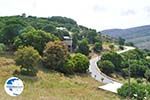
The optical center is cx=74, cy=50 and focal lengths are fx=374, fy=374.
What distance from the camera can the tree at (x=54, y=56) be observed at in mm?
56594

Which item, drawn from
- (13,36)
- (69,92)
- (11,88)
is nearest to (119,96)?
(69,92)

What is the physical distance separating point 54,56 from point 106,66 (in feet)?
58.5

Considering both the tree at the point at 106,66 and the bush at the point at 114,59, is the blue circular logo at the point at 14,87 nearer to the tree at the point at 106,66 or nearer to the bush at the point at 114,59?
the tree at the point at 106,66

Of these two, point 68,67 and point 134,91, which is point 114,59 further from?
point 134,91

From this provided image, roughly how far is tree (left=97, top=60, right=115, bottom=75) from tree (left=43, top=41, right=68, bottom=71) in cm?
1601

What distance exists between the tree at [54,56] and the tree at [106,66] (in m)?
16.0

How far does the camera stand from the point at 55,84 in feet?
160

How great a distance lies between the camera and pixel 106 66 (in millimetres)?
71625

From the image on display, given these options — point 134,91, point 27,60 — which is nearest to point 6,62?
point 27,60

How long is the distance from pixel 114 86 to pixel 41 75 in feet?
36.3

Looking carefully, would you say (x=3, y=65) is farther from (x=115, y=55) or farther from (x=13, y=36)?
(x=115, y=55)

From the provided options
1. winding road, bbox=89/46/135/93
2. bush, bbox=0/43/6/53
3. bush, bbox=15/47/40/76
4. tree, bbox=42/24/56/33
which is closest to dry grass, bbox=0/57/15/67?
bush, bbox=15/47/40/76

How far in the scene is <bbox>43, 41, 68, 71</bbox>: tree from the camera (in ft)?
186

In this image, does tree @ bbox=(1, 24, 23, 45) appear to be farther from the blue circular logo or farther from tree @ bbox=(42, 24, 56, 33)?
the blue circular logo
